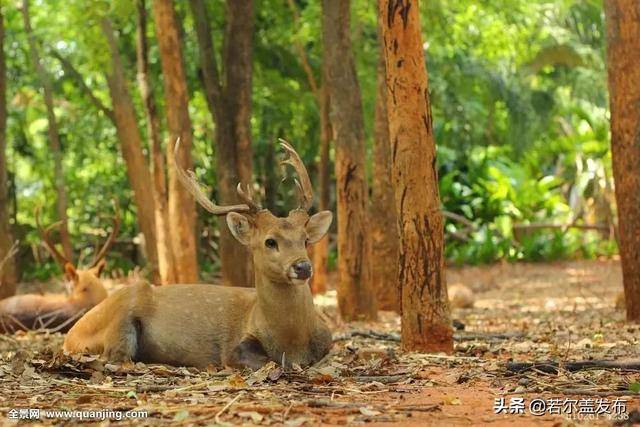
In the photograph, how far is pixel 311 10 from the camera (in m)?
16.3

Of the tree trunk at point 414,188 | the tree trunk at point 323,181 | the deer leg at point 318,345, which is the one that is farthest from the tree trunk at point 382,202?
the deer leg at point 318,345

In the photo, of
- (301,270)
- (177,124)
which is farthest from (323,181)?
(301,270)

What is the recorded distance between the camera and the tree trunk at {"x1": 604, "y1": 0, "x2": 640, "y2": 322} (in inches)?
438

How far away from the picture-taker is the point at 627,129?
11.2 meters

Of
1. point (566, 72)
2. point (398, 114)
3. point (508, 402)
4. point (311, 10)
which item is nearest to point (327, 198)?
point (311, 10)

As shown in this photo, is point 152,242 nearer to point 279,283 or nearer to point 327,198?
point 327,198

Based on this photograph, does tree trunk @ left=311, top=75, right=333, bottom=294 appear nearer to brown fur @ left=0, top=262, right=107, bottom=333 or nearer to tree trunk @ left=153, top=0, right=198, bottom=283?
tree trunk @ left=153, top=0, right=198, bottom=283

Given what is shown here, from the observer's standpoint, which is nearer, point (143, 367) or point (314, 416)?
point (314, 416)

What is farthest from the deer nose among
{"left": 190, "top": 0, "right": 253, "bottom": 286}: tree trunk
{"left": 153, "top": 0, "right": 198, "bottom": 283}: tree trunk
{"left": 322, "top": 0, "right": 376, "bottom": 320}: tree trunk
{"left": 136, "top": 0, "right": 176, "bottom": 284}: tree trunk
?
{"left": 136, "top": 0, "right": 176, "bottom": 284}: tree trunk

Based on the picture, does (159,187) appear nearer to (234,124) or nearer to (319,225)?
(234,124)

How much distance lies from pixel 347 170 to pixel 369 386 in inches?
214

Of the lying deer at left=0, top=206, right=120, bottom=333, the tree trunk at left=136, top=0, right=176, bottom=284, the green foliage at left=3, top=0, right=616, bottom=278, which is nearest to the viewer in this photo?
the lying deer at left=0, top=206, right=120, bottom=333

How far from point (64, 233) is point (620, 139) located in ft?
32.3

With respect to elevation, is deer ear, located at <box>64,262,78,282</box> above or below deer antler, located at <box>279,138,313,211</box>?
below
